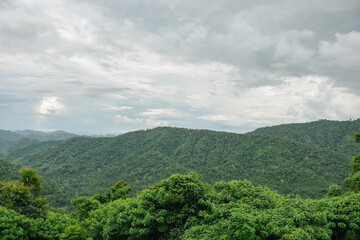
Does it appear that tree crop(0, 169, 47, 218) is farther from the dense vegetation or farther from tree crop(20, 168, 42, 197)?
the dense vegetation

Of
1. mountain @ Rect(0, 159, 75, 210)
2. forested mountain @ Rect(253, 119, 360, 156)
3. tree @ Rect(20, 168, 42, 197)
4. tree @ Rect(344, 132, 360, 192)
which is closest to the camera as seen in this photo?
tree @ Rect(344, 132, 360, 192)

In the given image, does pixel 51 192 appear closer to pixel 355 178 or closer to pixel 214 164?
pixel 214 164

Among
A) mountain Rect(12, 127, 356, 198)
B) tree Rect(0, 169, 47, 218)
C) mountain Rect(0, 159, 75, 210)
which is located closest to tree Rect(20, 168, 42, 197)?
tree Rect(0, 169, 47, 218)

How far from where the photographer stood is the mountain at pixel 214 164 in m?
117

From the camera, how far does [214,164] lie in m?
158

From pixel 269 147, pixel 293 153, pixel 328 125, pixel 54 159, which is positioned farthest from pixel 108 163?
pixel 328 125

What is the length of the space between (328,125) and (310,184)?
120 metres

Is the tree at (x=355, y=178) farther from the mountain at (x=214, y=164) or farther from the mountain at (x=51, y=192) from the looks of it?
the mountain at (x=51, y=192)

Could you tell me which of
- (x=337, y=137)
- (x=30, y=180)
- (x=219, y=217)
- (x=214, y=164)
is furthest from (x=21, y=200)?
(x=337, y=137)

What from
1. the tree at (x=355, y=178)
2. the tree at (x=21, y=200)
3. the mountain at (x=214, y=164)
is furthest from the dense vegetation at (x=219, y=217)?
the mountain at (x=214, y=164)

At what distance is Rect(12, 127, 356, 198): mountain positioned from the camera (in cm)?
11697

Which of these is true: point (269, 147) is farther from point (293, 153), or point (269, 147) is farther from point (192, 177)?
point (192, 177)

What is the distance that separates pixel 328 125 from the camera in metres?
200

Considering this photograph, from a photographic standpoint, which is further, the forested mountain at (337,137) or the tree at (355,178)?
the forested mountain at (337,137)
